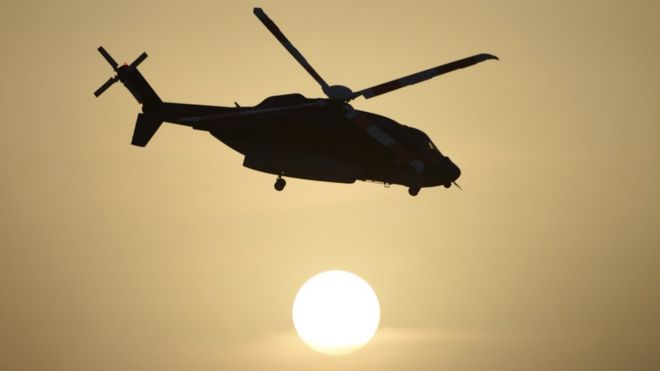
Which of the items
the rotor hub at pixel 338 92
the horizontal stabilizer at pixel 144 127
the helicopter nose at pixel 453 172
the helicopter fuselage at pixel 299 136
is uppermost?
the helicopter nose at pixel 453 172

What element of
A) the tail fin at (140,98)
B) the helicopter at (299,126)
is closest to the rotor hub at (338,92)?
the helicopter at (299,126)

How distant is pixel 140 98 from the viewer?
6203cm

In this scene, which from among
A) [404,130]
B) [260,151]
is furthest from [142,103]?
[404,130]

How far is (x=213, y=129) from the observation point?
59844 mm

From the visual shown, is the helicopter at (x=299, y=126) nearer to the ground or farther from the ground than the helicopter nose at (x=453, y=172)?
nearer to the ground

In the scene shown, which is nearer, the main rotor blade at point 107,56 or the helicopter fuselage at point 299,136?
the helicopter fuselage at point 299,136

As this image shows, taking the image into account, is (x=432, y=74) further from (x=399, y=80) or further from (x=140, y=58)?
(x=140, y=58)

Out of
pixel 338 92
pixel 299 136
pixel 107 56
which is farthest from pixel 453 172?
pixel 107 56

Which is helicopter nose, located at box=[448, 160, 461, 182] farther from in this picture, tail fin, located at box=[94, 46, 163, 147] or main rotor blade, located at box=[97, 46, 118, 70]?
main rotor blade, located at box=[97, 46, 118, 70]

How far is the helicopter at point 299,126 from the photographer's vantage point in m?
58.8

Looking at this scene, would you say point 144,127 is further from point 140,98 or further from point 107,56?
point 107,56

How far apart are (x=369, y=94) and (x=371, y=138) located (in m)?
4.28

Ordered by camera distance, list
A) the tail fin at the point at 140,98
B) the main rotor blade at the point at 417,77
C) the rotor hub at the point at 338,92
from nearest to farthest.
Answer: the main rotor blade at the point at 417,77 < the rotor hub at the point at 338,92 < the tail fin at the point at 140,98

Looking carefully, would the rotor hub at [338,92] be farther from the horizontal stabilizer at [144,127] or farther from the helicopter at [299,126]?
the horizontal stabilizer at [144,127]
